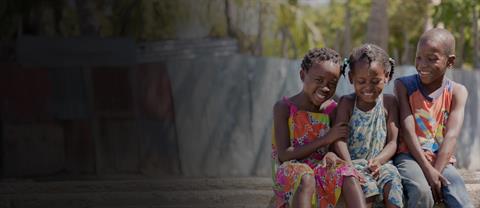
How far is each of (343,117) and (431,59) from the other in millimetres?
518

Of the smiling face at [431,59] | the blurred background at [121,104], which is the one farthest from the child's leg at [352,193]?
the blurred background at [121,104]

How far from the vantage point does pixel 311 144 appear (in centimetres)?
388

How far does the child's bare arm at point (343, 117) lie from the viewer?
3823mm

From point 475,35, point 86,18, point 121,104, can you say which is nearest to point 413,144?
point 121,104

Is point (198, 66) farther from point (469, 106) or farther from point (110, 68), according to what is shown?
point (469, 106)

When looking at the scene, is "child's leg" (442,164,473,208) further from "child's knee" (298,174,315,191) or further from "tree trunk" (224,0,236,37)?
"tree trunk" (224,0,236,37)

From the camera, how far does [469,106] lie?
10547mm

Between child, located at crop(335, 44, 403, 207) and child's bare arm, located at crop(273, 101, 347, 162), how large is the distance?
6 centimetres

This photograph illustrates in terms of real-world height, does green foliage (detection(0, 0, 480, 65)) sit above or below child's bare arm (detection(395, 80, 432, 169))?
below

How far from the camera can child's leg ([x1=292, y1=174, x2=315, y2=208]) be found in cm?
371

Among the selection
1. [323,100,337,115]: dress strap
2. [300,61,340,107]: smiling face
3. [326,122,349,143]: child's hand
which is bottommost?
[326,122,349,143]: child's hand

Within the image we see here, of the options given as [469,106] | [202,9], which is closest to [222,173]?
[202,9]

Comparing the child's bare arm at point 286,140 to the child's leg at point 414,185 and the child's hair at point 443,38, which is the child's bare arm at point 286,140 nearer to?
the child's leg at point 414,185

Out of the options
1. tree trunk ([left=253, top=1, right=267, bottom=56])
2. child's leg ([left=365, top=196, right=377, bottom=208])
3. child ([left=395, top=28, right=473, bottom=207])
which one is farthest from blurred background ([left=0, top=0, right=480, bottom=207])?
child's leg ([left=365, top=196, right=377, bottom=208])
